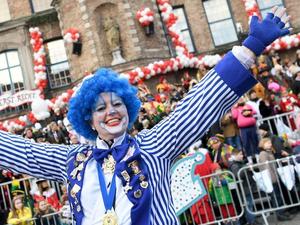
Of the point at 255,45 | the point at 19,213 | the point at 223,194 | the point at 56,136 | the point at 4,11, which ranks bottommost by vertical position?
the point at 223,194

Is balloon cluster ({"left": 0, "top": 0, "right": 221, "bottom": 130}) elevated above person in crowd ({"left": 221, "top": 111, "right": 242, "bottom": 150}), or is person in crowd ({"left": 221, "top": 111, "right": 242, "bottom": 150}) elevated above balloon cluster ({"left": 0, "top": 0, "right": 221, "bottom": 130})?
balloon cluster ({"left": 0, "top": 0, "right": 221, "bottom": 130})

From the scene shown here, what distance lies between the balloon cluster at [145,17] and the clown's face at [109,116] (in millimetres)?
17933

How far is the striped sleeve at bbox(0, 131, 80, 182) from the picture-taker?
2734mm

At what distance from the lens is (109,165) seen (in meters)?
2.59

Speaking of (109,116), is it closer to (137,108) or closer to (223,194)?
(137,108)

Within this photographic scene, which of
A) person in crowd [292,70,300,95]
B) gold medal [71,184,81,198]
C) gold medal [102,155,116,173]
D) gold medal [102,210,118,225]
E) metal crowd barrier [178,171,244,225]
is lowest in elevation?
metal crowd barrier [178,171,244,225]

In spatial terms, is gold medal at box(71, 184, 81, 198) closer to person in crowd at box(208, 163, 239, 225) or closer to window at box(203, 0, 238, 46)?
person in crowd at box(208, 163, 239, 225)

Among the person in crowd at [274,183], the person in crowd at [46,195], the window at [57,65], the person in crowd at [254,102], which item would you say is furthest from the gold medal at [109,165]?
the window at [57,65]

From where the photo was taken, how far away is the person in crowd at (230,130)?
410 inches

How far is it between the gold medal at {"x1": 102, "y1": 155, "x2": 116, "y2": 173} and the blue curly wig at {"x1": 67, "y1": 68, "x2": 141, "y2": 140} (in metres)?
0.30

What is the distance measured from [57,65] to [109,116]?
73.8ft

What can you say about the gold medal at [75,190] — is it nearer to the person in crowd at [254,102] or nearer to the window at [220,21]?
the person in crowd at [254,102]

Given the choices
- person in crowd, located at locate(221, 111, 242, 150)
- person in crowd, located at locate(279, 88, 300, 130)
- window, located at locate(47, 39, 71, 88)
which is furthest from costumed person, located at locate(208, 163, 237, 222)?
window, located at locate(47, 39, 71, 88)

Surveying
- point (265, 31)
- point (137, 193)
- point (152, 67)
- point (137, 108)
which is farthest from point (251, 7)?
point (137, 193)
